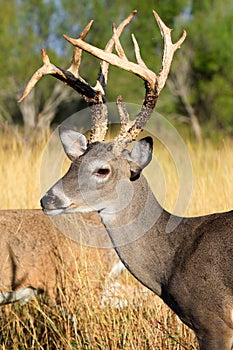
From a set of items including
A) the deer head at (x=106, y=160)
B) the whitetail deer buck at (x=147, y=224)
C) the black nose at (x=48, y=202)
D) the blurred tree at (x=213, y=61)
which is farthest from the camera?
the blurred tree at (x=213, y=61)

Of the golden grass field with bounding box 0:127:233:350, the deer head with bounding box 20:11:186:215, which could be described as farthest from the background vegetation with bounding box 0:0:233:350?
the deer head with bounding box 20:11:186:215

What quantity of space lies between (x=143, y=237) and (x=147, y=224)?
0.29 ft

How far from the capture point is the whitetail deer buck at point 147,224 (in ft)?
12.5

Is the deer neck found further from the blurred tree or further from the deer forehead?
the blurred tree

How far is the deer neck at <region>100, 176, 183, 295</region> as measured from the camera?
409cm

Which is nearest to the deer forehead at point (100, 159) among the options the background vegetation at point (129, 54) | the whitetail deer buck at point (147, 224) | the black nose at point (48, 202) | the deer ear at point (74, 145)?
the whitetail deer buck at point (147, 224)

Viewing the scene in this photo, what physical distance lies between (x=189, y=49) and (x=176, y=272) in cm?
2756

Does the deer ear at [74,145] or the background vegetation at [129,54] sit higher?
the background vegetation at [129,54]

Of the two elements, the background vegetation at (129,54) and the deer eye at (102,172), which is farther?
the background vegetation at (129,54)

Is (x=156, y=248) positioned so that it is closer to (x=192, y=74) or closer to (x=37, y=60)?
(x=37, y=60)

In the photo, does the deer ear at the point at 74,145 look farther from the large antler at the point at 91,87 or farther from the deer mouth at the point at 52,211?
the deer mouth at the point at 52,211

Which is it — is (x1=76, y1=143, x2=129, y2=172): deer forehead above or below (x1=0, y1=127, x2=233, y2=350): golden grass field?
above

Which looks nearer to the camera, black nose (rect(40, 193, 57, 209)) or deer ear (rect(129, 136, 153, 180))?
black nose (rect(40, 193, 57, 209))

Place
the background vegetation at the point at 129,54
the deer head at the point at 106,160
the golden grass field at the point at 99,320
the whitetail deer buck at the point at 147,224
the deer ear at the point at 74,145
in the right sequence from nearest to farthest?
the whitetail deer buck at the point at 147,224, the deer head at the point at 106,160, the deer ear at the point at 74,145, the golden grass field at the point at 99,320, the background vegetation at the point at 129,54
